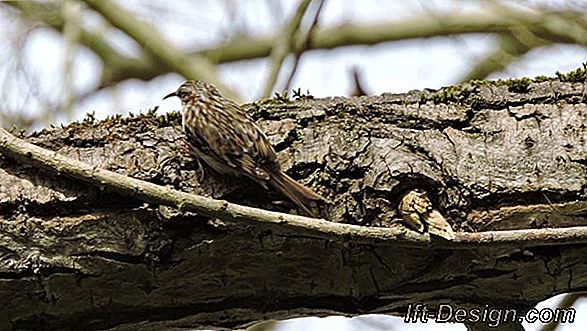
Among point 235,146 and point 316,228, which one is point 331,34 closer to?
point 235,146

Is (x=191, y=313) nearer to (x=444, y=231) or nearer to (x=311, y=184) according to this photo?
(x=311, y=184)

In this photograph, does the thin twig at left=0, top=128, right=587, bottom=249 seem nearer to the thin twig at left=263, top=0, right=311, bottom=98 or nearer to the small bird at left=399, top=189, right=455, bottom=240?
the small bird at left=399, top=189, right=455, bottom=240

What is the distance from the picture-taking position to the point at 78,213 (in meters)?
1.48

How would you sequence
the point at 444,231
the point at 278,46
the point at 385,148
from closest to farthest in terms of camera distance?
the point at 444,231 → the point at 385,148 → the point at 278,46

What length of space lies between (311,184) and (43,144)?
433 millimetres

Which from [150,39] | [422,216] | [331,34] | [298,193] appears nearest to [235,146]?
[298,193]

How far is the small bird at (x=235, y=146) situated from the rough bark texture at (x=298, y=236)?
2cm

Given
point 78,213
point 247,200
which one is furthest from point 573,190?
point 78,213

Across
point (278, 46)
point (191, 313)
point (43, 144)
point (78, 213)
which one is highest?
point (278, 46)

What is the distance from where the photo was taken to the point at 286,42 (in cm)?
295

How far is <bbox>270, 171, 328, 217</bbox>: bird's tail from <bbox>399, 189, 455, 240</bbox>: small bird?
123 millimetres

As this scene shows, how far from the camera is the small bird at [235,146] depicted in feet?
4.88

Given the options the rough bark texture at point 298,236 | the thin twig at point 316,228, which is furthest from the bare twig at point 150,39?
the thin twig at point 316,228

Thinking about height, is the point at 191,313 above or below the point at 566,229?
below
